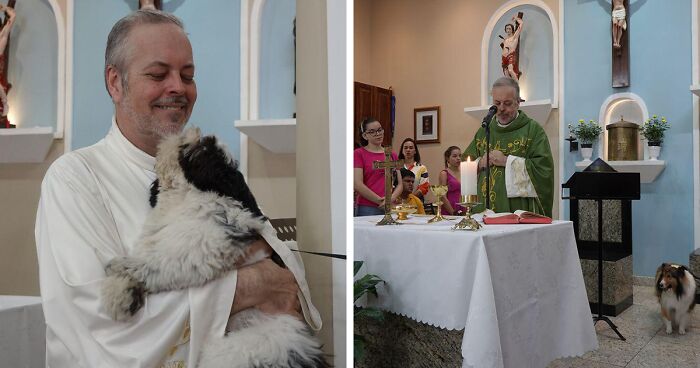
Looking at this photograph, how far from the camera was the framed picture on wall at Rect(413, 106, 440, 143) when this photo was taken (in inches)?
266

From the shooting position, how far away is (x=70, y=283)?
727 mm

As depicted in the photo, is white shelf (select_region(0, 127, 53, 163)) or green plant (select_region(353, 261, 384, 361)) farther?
green plant (select_region(353, 261, 384, 361))

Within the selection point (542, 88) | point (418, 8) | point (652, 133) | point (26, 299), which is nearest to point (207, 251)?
point (26, 299)

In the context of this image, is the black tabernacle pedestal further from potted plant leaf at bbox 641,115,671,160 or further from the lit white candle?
the lit white candle

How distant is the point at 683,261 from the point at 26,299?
5797 millimetres

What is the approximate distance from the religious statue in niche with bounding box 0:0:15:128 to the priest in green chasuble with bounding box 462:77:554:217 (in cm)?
265

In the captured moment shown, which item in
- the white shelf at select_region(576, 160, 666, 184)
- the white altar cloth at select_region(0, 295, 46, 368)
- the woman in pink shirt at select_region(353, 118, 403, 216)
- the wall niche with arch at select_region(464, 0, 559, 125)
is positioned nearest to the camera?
the white altar cloth at select_region(0, 295, 46, 368)

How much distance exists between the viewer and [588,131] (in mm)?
5523

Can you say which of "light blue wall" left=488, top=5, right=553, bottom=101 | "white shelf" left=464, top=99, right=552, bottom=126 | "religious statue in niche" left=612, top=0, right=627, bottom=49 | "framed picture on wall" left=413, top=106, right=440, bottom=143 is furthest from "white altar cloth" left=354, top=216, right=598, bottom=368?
"framed picture on wall" left=413, top=106, right=440, bottom=143

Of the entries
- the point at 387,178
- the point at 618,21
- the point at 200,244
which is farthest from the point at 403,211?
the point at 618,21

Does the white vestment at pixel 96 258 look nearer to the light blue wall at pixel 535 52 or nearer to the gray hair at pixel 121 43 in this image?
the gray hair at pixel 121 43

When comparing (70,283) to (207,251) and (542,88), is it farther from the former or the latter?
(542,88)

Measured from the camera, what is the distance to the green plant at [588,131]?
217 inches

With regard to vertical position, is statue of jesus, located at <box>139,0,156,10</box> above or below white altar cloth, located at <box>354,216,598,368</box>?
above
